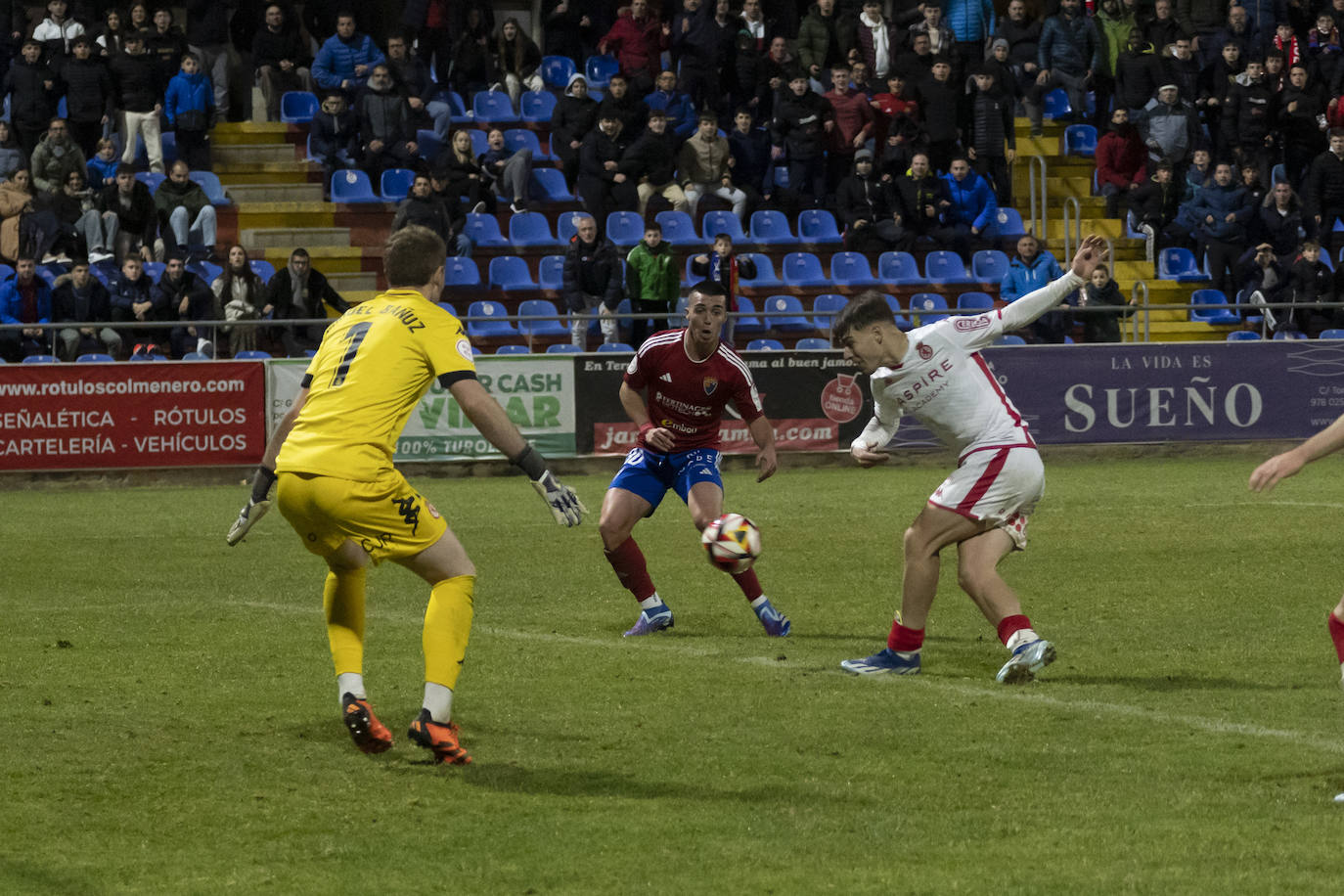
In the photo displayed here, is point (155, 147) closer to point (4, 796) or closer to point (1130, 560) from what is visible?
point (1130, 560)

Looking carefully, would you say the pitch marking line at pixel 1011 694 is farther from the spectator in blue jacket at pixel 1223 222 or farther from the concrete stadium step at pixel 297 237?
the spectator in blue jacket at pixel 1223 222

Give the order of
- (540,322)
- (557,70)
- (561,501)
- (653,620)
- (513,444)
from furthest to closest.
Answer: (557,70), (540,322), (653,620), (561,501), (513,444)

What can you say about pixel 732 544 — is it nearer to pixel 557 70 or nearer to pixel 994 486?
pixel 994 486

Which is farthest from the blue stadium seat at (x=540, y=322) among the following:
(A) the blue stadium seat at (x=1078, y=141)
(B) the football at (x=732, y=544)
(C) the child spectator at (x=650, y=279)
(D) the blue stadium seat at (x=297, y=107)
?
(B) the football at (x=732, y=544)

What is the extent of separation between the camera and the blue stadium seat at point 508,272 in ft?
76.9

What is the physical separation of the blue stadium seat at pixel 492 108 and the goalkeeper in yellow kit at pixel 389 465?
19.8 m

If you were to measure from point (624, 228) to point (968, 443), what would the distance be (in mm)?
16322

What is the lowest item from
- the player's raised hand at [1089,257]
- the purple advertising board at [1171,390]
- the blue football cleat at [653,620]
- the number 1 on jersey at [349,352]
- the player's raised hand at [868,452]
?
the purple advertising board at [1171,390]

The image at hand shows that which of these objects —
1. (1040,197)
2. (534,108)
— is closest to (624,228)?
(534,108)

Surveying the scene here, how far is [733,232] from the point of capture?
24.8m

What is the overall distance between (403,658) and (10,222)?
46.8 feet

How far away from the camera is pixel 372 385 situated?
6.46 metres

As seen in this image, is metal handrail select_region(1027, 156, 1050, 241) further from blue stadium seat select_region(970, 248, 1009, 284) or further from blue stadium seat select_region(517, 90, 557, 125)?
blue stadium seat select_region(517, 90, 557, 125)

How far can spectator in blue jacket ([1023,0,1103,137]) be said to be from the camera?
27719 millimetres
